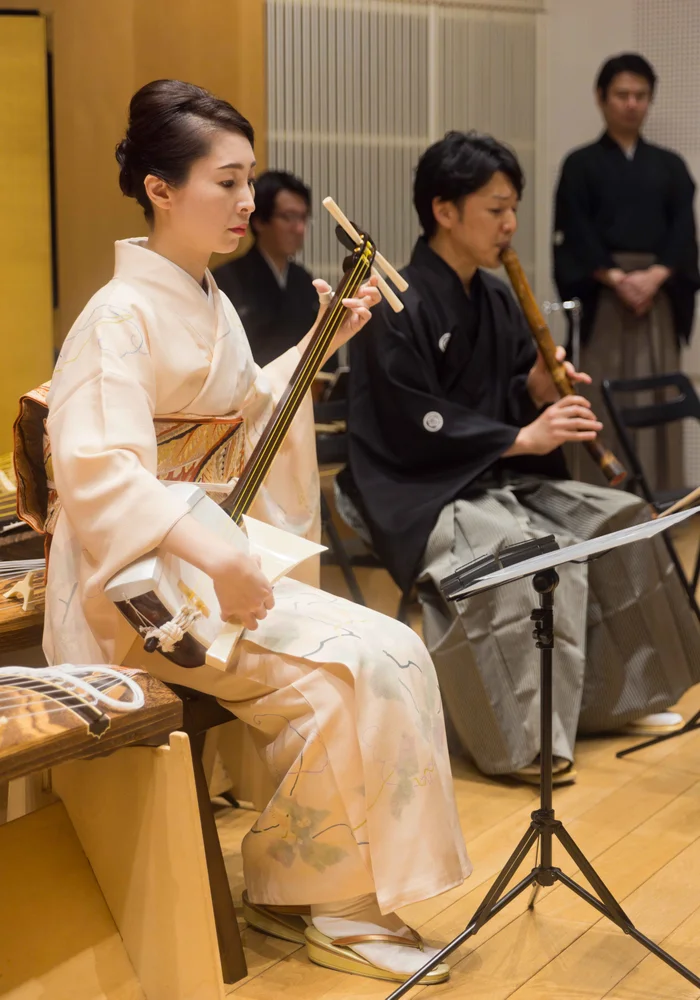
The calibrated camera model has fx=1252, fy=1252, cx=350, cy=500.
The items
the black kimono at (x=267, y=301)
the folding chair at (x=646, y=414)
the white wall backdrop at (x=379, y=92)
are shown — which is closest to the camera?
the folding chair at (x=646, y=414)

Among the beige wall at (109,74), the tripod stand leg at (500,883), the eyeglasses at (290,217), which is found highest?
the beige wall at (109,74)

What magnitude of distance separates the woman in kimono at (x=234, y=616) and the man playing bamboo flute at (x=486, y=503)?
0.88 metres

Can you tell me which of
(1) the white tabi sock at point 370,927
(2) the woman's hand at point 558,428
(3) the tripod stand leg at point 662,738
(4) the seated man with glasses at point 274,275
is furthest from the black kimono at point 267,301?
(1) the white tabi sock at point 370,927

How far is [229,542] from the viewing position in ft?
6.35

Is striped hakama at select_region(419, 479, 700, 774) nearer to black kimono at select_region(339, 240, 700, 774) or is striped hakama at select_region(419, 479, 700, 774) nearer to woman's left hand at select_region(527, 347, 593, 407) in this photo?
black kimono at select_region(339, 240, 700, 774)

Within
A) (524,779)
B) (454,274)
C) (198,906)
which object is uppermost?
(454,274)

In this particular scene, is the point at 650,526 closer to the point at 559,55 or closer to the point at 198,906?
the point at 198,906

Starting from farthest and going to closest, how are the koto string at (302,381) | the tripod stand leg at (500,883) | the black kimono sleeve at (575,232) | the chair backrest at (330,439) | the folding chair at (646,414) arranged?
the black kimono sleeve at (575,232) → the folding chair at (646,414) → the chair backrest at (330,439) → the koto string at (302,381) → the tripod stand leg at (500,883)

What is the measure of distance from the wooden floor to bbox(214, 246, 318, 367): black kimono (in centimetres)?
214

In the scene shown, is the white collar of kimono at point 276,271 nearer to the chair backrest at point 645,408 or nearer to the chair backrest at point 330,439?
the chair backrest at point 330,439

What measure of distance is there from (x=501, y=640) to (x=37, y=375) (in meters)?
2.12

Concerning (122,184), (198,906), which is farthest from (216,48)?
(198,906)

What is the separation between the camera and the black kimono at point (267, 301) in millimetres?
4648

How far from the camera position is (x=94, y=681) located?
5.48 feet
